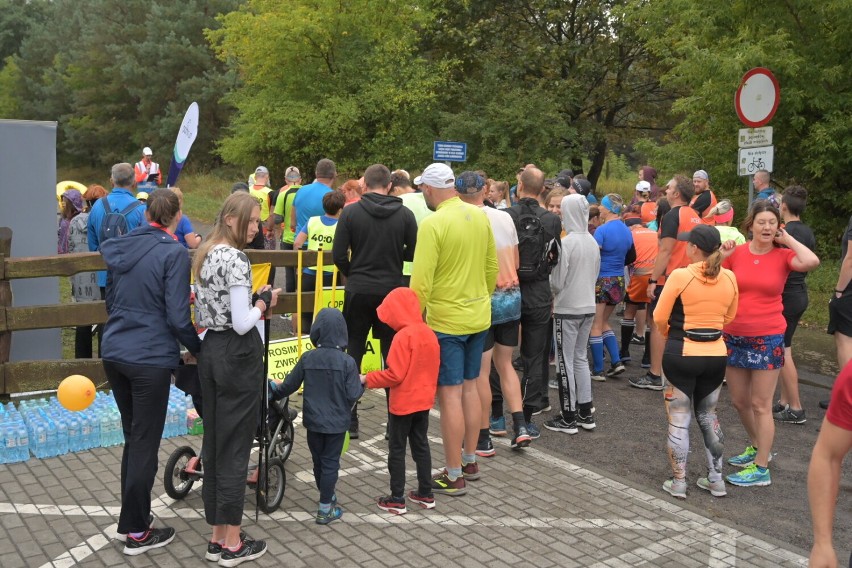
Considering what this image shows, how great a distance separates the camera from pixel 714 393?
18.9 feet

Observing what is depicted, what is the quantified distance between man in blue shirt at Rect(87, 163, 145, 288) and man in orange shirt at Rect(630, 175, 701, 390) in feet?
16.2

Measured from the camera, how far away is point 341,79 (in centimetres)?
2353

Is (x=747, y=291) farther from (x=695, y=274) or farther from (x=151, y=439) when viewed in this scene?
(x=151, y=439)

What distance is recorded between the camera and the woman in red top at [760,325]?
20.2 feet

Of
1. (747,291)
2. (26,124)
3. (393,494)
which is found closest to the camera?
(393,494)

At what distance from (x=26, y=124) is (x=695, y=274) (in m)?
6.20

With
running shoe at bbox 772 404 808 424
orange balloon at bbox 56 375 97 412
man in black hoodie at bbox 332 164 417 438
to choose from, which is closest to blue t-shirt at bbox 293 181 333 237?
man in black hoodie at bbox 332 164 417 438

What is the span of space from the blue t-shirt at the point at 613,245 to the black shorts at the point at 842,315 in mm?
2098

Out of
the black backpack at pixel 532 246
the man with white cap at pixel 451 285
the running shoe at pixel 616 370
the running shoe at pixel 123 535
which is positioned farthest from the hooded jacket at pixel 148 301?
the running shoe at pixel 616 370

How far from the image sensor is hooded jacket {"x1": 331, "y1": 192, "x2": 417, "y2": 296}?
21.1 feet

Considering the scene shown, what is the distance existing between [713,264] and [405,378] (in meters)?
2.22

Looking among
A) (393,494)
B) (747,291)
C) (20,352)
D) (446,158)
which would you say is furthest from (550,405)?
(446,158)

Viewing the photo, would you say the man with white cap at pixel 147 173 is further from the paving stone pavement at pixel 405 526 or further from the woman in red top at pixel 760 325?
the woman in red top at pixel 760 325

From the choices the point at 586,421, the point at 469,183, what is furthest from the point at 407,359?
the point at 586,421
